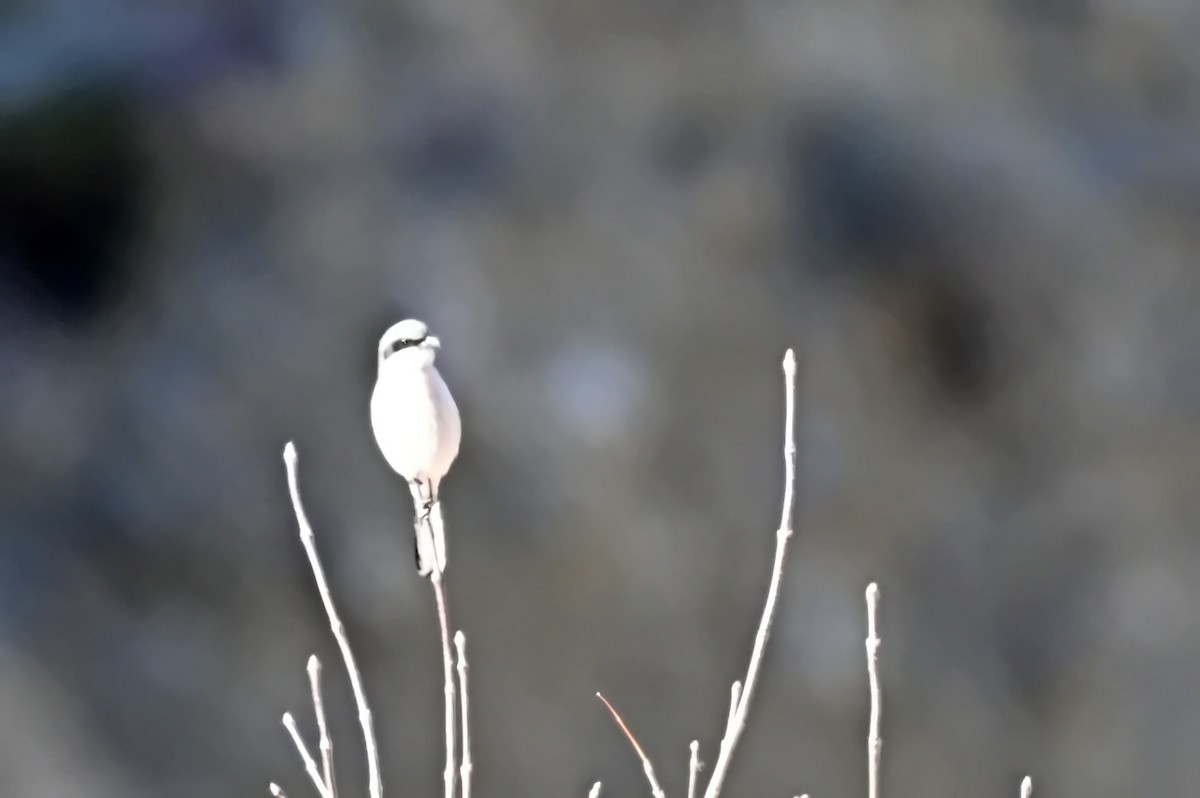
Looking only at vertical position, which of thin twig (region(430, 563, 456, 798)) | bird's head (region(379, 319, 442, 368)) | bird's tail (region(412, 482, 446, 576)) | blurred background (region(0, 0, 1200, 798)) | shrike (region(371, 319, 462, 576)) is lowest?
thin twig (region(430, 563, 456, 798))

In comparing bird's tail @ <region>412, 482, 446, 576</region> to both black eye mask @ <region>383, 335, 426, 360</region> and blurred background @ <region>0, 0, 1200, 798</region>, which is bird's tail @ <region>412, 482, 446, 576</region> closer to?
black eye mask @ <region>383, 335, 426, 360</region>

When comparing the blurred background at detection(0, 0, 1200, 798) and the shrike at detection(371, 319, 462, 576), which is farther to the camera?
the blurred background at detection(0, 0, 1200, 798)

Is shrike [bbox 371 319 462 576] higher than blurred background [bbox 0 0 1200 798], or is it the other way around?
blurred background [bbox 0 0 1200 798]

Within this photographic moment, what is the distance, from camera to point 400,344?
1.94ft

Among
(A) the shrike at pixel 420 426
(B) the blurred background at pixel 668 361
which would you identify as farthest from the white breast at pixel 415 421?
(B) the blurred background at pixel 668 361

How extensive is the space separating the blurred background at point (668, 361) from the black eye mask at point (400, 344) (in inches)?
36.3

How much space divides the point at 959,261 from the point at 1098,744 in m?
0.65

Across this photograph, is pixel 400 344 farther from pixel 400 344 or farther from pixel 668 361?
pixel 668 361

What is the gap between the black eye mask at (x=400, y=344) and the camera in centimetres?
58

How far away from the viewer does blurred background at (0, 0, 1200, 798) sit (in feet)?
4.83

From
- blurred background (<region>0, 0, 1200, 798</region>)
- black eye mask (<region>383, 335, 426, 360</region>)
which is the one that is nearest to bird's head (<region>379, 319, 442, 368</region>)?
black eye mask (<region>383, 335, 426, 360</region>)

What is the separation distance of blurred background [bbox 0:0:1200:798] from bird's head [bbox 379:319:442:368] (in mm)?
925

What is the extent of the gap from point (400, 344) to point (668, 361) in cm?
97

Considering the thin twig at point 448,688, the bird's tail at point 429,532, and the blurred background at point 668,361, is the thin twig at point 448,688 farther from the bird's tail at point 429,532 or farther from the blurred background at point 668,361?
the blurred background at point 668,361
